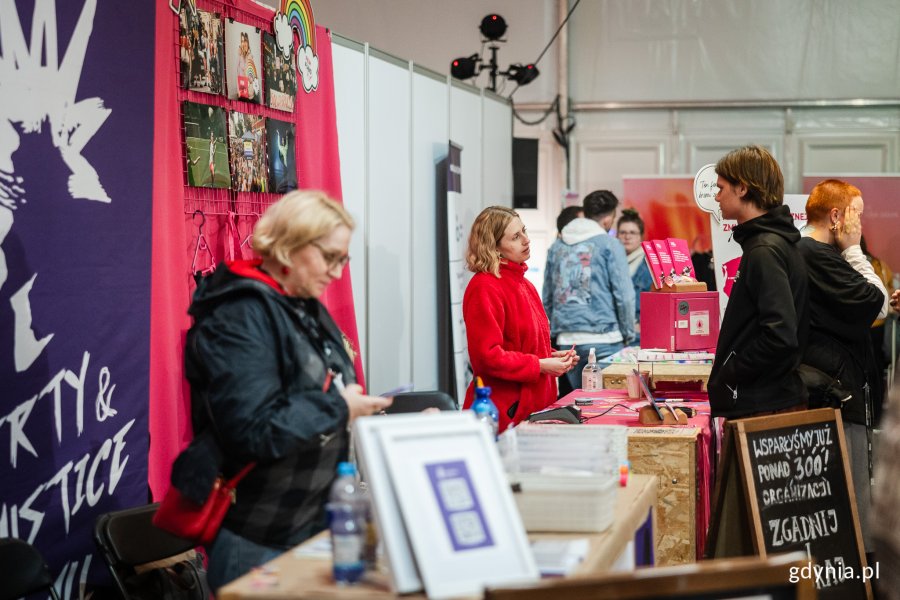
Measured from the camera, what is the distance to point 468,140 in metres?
7.48

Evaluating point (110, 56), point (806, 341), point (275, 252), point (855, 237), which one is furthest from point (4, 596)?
point (855, 237)

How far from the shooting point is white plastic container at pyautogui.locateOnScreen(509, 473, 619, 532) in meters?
2.18

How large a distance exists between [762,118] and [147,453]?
7.65 m

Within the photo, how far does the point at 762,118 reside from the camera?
975cm

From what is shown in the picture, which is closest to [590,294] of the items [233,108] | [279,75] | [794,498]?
[279,75]

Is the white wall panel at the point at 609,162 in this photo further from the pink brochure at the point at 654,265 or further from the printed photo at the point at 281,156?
the printed photo at the point at 281,156

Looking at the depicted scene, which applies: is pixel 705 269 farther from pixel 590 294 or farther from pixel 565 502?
pixel 565 502

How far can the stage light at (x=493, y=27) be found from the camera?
342 inches

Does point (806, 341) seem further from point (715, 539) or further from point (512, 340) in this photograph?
point (512, 340)

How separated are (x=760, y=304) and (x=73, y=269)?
2234mm

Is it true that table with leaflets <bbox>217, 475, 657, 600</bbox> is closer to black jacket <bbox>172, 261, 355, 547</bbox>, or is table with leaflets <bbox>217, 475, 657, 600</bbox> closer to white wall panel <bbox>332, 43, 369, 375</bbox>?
black jacket <bbox>172, 261, 355, 547</bbox>

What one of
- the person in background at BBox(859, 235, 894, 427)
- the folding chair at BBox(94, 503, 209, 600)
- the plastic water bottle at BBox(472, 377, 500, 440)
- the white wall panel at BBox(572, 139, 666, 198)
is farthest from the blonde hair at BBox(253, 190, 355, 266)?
the white wall panel at BBox(572, 139, 666, 198)

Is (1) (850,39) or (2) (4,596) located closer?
(2) (4,596)

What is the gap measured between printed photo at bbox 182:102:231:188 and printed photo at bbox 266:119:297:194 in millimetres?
361
